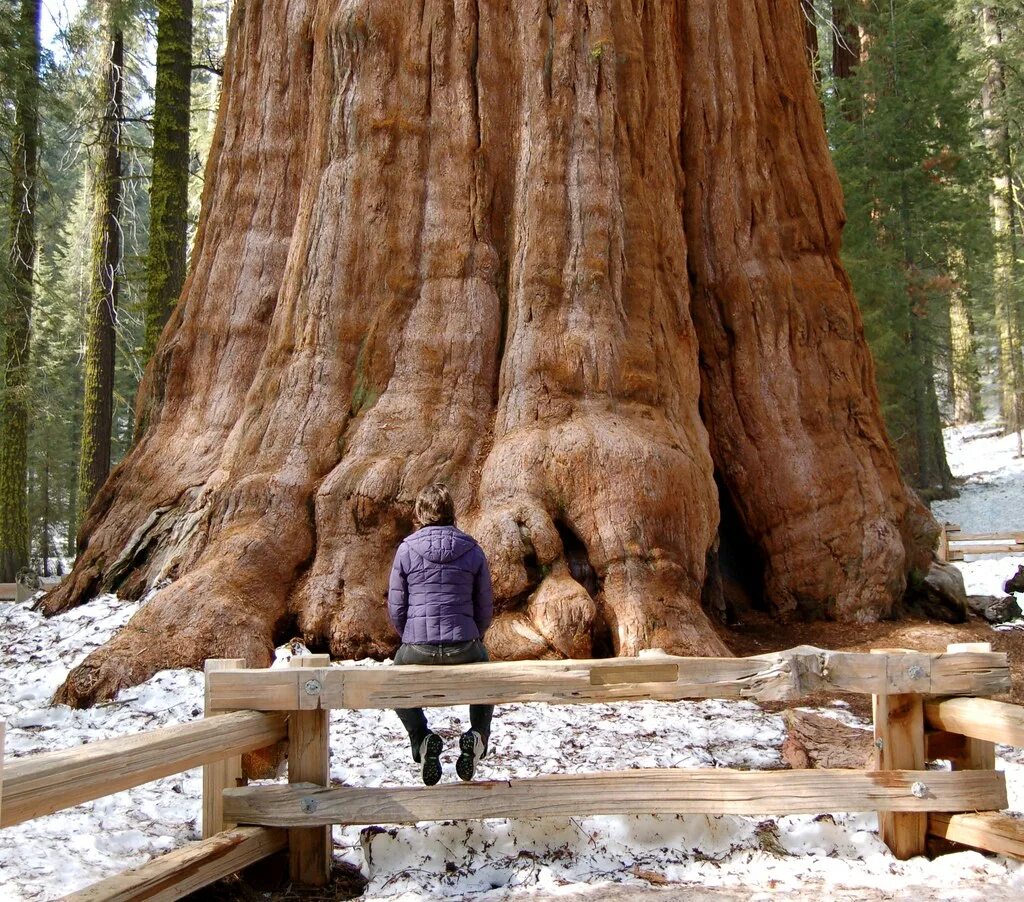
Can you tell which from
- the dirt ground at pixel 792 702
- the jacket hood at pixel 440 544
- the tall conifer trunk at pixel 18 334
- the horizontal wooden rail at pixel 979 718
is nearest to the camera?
the dirt ground at pixel 792 702

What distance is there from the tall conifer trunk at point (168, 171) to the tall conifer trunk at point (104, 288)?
2.99 metres

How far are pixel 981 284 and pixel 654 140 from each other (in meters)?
25.0

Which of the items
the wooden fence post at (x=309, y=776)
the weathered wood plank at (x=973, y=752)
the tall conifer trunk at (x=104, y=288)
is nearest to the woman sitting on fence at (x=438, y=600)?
the wooden fence post at (x=309, y=776)

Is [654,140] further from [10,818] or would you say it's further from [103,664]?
[10,818]

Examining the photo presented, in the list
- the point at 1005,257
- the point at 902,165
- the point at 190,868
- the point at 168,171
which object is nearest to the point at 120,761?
the point at 190,868

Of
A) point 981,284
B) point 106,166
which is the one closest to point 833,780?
point 106,166

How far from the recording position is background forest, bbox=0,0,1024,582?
1529 centimetres

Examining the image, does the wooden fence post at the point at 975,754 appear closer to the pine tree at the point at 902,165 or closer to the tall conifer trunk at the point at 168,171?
the tall conifer trunk at the point at 168,171

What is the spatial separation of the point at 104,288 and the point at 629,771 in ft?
52.2

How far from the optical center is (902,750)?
477 centimetres

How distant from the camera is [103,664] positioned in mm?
6707

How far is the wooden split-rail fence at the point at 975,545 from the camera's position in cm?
1723

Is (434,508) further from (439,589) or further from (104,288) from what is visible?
(104,288)

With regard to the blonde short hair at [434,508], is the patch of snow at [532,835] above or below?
below
